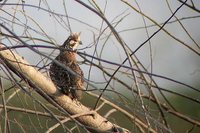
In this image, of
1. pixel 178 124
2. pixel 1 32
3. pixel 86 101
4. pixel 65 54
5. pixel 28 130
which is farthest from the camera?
pixel 178 124

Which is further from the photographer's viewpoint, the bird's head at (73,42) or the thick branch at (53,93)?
the bird's head at (73,42)

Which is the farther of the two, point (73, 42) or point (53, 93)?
point (73, 42)

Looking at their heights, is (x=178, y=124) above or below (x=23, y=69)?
below

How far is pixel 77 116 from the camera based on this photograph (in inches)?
69.2

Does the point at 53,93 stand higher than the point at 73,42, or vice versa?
the point at 73,42

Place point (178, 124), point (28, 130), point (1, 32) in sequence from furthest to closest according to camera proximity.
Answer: point (178, 124), point (28, 130), point (1, 32)

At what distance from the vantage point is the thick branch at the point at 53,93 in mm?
1651

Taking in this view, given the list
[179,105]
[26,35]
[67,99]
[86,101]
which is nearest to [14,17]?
[26,35]

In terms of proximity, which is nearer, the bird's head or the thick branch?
A: the thick branch

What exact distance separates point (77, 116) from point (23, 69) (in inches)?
9.0

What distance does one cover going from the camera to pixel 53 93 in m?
1.78

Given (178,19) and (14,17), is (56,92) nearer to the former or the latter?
(14,17)

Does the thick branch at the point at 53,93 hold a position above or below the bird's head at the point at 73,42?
below

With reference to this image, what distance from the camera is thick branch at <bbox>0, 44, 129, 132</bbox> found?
1651mm
